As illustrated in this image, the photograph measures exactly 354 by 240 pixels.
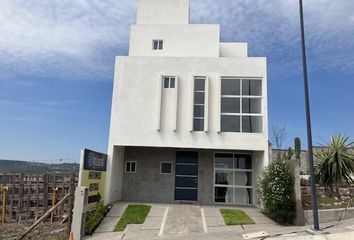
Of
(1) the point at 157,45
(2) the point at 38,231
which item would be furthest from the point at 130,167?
(1) the point at 157,45

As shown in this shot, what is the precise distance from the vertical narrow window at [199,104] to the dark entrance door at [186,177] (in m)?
2.27

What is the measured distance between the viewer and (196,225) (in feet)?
43.8

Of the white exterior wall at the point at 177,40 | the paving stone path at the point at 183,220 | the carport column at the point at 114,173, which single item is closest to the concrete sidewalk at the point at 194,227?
the paving stone path at the point at 183,220

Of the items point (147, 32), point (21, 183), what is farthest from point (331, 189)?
point (21, 183)

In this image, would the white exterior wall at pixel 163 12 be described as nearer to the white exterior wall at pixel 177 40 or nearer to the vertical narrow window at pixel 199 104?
the white exterior wall at pixel 177 40

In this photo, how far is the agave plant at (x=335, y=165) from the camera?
1658 cm

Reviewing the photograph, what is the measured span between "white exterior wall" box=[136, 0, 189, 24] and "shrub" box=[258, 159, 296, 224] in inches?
416

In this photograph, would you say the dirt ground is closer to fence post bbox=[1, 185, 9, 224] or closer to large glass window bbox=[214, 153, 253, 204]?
fence post bbox=[1, 185, 9, 224]

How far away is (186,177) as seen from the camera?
1825cm

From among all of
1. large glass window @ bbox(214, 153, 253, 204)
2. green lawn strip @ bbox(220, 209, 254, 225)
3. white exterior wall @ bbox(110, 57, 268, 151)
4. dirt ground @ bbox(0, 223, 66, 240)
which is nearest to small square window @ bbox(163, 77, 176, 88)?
white exterior wall @ bbox(110, 57, 268, 151)

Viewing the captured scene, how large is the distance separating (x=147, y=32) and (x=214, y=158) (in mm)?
7846

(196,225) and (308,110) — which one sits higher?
(308,110)

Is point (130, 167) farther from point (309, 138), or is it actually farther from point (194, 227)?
point (309, 138)

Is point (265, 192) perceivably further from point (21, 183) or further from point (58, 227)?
point (21, 183)
